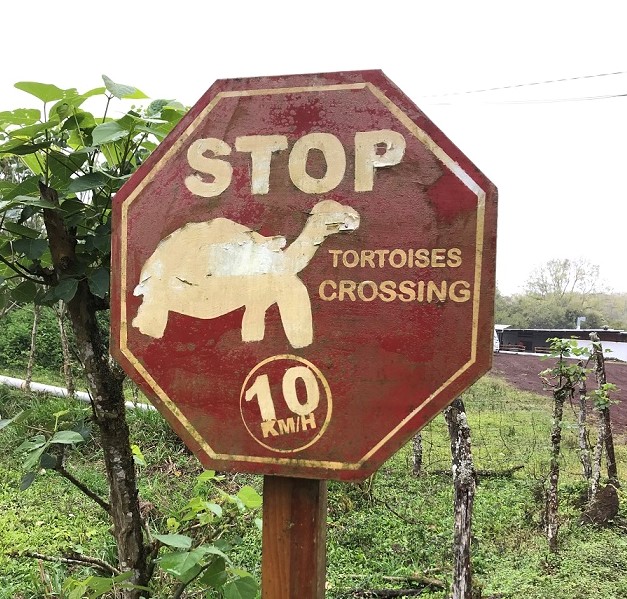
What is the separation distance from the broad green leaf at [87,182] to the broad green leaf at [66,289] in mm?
197

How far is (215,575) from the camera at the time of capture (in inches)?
40.0

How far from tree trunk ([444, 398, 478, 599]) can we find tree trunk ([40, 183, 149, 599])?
1425 mm

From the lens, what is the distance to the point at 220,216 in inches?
30.4

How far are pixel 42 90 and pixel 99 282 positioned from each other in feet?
1.21

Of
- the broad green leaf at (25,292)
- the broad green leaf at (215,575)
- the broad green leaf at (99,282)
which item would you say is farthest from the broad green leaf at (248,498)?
the broad green leaf at (25,292)

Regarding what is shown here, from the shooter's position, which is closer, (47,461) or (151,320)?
(151,320)

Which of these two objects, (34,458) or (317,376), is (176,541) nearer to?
(34,458)

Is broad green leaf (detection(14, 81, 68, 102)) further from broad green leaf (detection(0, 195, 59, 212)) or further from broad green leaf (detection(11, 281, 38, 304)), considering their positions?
→ broad green leaf (detection(11, 281, 38, 304))

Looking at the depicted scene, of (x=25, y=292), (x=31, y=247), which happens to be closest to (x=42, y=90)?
(x=31, y=247)

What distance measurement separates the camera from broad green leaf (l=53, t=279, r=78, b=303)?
109 cm

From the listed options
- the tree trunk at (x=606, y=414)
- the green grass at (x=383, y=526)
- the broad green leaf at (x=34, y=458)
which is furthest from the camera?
the tree trunk at (x=606, y=414)

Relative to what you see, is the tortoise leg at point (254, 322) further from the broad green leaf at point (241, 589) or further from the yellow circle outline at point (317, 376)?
the broad green leaf at point (241, 589)

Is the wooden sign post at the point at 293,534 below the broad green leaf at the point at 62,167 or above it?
below

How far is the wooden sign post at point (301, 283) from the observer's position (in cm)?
69
